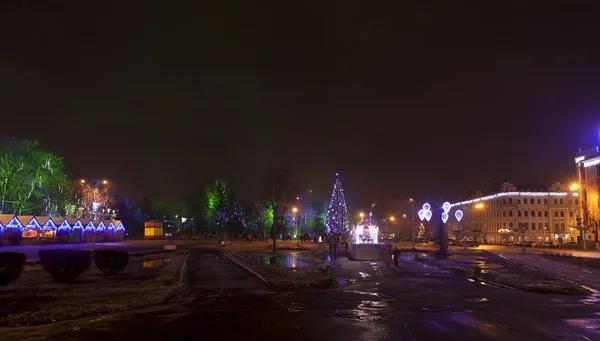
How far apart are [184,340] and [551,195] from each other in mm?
131463

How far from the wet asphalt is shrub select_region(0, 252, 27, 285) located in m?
7.34

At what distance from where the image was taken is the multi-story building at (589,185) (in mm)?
88875

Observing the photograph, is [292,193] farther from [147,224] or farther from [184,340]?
[184,340]

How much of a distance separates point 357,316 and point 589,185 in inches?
3734

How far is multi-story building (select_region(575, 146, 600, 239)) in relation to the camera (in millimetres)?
88875

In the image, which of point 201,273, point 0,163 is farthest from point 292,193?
point 201,273

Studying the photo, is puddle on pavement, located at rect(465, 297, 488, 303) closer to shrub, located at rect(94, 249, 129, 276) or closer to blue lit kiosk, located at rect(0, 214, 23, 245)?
shrub, located at rect(94, 249, 129, 276)

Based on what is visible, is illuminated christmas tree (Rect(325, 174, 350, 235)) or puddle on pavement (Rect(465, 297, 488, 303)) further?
illuminated christmas tree (Rect(325, 174, 350, 235))

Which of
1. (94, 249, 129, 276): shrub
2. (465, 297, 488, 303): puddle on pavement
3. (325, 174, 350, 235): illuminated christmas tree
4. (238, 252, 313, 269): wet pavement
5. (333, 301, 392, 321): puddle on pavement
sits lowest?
(238, 252, 313, 269): wet pavement

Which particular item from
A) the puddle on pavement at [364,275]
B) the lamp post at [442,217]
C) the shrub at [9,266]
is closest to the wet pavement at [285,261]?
the puddle on pavement at [364,275]

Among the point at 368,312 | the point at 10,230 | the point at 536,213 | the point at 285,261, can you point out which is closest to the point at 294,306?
the point at 368,312

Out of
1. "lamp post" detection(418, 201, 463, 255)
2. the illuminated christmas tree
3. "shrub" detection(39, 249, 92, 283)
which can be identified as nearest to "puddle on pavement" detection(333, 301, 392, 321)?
"shrub" detection(39, 249, 92, 283)

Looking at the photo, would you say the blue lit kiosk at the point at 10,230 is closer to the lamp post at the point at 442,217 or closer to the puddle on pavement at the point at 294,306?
the lamp post at the point at 442,217

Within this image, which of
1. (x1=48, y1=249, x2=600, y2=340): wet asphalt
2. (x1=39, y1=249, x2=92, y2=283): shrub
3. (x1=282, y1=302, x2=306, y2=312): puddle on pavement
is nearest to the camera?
(x1=48, y1=249, x2=600, y2=340): wet asphalt
